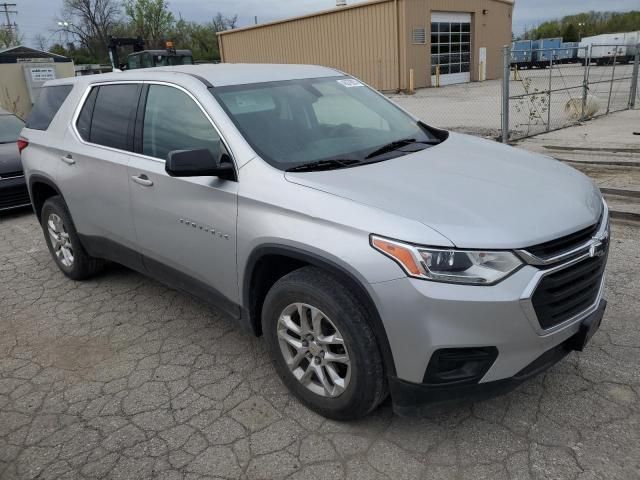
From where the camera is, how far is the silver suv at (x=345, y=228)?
2268 mm

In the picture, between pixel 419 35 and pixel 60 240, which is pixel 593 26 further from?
pixel 60 240

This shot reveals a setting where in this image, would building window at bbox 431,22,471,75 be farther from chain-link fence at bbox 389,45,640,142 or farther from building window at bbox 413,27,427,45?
chain-link fence at bbox 389,45,640,142

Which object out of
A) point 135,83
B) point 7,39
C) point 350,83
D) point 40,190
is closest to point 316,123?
point 350,83

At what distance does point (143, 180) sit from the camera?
3541mm

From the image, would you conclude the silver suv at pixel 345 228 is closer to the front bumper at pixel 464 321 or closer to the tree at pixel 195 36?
the front bumper at pixel 464 321

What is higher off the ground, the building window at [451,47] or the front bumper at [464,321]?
the building window at [451,47]

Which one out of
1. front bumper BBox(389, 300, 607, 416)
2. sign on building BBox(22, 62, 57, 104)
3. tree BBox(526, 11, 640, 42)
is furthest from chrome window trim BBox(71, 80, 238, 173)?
tree BBox(526, 11, 640, 42)

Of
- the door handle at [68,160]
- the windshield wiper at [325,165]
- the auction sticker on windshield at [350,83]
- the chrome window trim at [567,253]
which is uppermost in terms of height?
the auction sticker on windshield at [350,83]

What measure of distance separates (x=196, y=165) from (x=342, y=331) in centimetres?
115

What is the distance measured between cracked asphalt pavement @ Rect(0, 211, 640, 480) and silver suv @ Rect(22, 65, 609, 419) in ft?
0.88

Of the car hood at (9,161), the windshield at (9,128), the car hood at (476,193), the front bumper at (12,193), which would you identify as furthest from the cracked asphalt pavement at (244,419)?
the windshield at (9,128)

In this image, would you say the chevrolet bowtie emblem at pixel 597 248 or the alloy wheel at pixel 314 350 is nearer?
the chevrolet bowtie emblem at pixel 597 248

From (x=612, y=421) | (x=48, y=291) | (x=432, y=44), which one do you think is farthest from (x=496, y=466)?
(x=432, y=44)

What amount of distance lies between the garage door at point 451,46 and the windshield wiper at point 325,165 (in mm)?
26227
